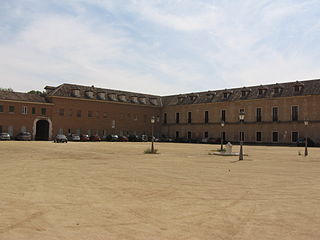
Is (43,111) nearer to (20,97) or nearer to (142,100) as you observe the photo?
(20,97)

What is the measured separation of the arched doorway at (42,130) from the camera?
54.0 metres

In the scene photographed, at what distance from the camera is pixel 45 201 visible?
7.16 meters

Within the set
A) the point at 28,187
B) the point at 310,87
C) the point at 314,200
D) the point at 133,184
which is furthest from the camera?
the point at 310,87

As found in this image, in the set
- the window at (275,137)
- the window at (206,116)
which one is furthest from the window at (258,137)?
the window at (206,116)

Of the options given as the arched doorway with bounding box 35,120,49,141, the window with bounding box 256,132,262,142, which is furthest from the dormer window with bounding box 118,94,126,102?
the window with bounding box 256,132,262,142

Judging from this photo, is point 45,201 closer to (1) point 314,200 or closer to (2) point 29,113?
(1) point 314,200

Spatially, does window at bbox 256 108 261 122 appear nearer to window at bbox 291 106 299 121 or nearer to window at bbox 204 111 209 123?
window at bbox 291 106 299 121

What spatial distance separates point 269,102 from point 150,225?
50.4m

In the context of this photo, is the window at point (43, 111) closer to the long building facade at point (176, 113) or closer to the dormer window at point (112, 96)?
the long building facade at point (176, 113)

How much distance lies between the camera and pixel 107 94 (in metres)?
61.7

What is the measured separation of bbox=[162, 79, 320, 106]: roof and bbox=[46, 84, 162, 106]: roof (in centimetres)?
364

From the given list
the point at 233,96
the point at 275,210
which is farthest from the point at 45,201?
the point at 233,96

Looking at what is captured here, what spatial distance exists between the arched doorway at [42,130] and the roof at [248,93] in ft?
83.3

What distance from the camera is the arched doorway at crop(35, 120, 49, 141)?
54031 millimetres
